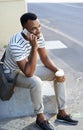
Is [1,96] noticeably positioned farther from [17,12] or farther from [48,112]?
[17,12]

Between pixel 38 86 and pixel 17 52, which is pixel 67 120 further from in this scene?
pixel 17 52

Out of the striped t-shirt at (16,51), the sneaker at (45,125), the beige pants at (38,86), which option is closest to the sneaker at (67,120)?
the beige pants at (38,86)

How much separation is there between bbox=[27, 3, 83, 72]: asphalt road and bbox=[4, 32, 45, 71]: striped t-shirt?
9.25 ft

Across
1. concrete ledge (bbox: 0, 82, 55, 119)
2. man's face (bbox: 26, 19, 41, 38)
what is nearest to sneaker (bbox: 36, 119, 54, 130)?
concrete ledge (bbox: 0, 82, 55, 119)

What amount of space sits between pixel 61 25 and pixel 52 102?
836 cm

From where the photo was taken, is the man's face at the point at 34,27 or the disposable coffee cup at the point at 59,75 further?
the disposable coffee cup at the point at 59,75

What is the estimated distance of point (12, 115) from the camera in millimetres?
5152

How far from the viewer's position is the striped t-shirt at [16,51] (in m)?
4.65

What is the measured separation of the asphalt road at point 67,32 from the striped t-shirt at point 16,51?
2819 millimetres

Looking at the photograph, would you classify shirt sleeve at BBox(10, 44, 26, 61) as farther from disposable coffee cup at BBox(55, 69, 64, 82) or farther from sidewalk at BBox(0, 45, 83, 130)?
sidewalk at BBox(0, 45, 83, 130)

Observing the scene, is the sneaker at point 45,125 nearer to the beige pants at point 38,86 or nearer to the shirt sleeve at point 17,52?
the beige pants at point 38,86

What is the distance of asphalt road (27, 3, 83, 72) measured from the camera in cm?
850

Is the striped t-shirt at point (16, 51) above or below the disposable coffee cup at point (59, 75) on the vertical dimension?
above

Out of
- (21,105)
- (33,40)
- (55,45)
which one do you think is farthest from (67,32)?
(33,40)
